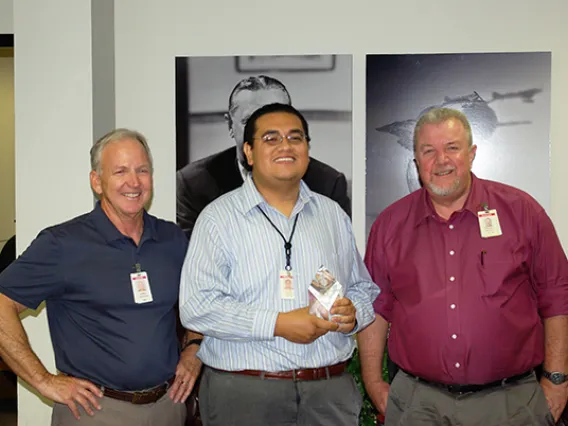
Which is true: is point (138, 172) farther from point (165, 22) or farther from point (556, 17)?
point (556, 17)

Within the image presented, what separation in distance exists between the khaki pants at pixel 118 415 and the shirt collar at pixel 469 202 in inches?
55.4

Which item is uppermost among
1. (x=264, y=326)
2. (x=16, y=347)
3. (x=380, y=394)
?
(x=264, y=326)

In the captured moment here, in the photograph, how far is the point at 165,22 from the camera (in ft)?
13.6

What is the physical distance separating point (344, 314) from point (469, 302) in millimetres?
629

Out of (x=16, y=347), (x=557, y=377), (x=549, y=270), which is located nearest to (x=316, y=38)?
(x=549, y=270)

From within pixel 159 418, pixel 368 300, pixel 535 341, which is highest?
pixel 368 300

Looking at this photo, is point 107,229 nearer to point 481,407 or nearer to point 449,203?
point 449,203

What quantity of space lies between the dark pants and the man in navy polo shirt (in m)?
0.28

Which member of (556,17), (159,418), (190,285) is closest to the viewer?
(190,285)

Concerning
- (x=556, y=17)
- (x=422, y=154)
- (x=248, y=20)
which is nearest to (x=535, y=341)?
(x=422, y=154)

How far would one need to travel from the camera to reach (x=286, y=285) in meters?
2.35

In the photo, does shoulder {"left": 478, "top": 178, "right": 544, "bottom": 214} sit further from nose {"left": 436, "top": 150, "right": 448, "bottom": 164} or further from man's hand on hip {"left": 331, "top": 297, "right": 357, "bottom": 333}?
man's hand on hip {"left": 331, "top": 297, "right": 357, "bottom": 333}

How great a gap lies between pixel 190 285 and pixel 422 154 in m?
1.20

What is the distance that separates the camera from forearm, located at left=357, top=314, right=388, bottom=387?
2.82m
